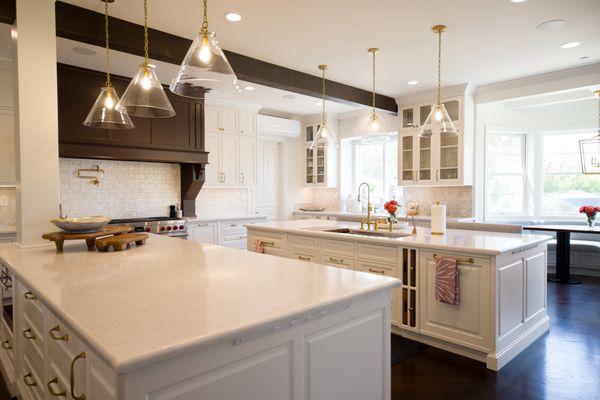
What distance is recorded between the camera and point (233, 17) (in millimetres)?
3371

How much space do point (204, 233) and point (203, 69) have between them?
3900 millimetres

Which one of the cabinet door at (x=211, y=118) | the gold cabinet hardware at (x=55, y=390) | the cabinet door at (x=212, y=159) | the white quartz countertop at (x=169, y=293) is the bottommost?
the gold cabinet hardware at (x=55, y=390)

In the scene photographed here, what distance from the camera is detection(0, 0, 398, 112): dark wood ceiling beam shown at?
3129 millimetres

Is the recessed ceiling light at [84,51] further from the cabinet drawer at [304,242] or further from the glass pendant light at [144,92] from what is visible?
the cabinet drawer at [304,242]

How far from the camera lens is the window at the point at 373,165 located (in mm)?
7203

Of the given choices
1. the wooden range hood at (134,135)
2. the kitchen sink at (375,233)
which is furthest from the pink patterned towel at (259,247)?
the wooden range hood at (134,135)

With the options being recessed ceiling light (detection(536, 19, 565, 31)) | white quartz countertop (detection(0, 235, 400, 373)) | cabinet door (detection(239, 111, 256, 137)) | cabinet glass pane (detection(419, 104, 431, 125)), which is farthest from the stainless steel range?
recessed ceiling light (detection(536, 19, 565, 31))

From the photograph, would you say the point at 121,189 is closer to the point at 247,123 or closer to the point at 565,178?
the point at 247,123

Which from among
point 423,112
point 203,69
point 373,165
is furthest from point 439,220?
point 373,165

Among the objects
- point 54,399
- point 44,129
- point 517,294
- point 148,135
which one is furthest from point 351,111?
point 54,399

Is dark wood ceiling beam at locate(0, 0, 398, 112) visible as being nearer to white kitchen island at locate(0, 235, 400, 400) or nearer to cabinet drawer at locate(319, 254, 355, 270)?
white kitchen island at locate(0, 235, 400, 400)

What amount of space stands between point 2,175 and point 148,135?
1588 mm

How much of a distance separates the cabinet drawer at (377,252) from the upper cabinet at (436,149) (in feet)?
9.65

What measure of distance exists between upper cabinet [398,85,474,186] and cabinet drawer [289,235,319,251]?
2.89 meters
